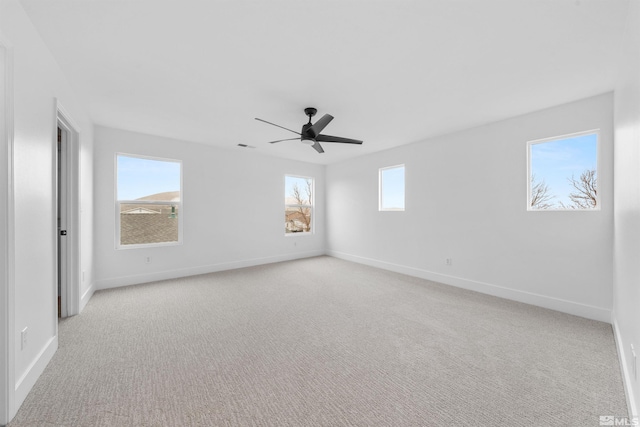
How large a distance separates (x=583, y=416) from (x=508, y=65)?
2.66m

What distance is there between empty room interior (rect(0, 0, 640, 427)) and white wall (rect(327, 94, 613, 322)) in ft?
0.09

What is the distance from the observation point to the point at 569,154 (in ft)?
10.3

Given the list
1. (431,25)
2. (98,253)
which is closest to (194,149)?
(98,253)

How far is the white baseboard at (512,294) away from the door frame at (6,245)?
15.8ft

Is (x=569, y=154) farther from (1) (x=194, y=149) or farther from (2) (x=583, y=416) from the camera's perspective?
(1) (x=194, y=149)

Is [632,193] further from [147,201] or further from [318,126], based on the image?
[147,201]

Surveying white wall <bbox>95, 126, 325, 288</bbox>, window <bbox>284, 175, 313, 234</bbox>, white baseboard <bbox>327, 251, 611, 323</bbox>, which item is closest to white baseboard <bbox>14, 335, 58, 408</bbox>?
white wall <bbox>95, 126, 325, 288</bbox>

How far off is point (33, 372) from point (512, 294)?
16.3 feet

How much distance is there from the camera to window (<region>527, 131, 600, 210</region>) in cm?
299

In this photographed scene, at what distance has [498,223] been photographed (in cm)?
366

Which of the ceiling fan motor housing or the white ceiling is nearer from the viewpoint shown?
the white ceiling

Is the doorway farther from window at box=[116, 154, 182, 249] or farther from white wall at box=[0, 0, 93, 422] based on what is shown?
window at box=[116, 154, 182, 249]

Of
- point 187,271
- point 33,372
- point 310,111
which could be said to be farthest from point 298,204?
point 33,372
